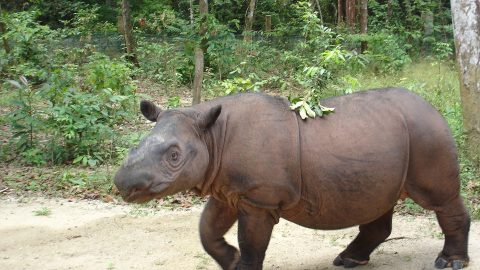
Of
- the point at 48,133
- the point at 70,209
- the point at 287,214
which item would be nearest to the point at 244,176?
the point at 287,214

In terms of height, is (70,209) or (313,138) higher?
(313,138)

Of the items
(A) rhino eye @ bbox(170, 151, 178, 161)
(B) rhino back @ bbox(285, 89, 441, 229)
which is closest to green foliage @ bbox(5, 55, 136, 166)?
(A) rhino eye @ bbox(170, 151, 178, 161)

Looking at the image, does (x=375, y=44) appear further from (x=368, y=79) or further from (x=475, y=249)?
(x=475, y=249)

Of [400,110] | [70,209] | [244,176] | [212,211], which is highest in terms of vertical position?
[400,110]

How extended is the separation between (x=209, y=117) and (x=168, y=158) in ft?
1.42

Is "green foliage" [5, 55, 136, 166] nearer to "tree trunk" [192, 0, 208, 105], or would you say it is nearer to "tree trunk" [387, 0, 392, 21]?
"tree trunk" [192, 0, 208, 105]

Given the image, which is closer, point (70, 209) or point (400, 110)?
point (400, 110)

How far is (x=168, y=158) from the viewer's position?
14.0 feet

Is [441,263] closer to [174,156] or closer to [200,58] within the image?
[174,156]

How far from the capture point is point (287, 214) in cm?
471

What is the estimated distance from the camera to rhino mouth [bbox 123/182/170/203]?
4.12 meters

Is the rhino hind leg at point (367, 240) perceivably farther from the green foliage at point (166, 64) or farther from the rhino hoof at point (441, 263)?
the green foliage at point (166, 64)

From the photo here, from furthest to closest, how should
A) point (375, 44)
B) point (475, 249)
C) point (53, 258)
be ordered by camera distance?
1. point (375, 44)
2. point (53, 258)
3. point (475, 249)

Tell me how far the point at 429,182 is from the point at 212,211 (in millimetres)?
1693
